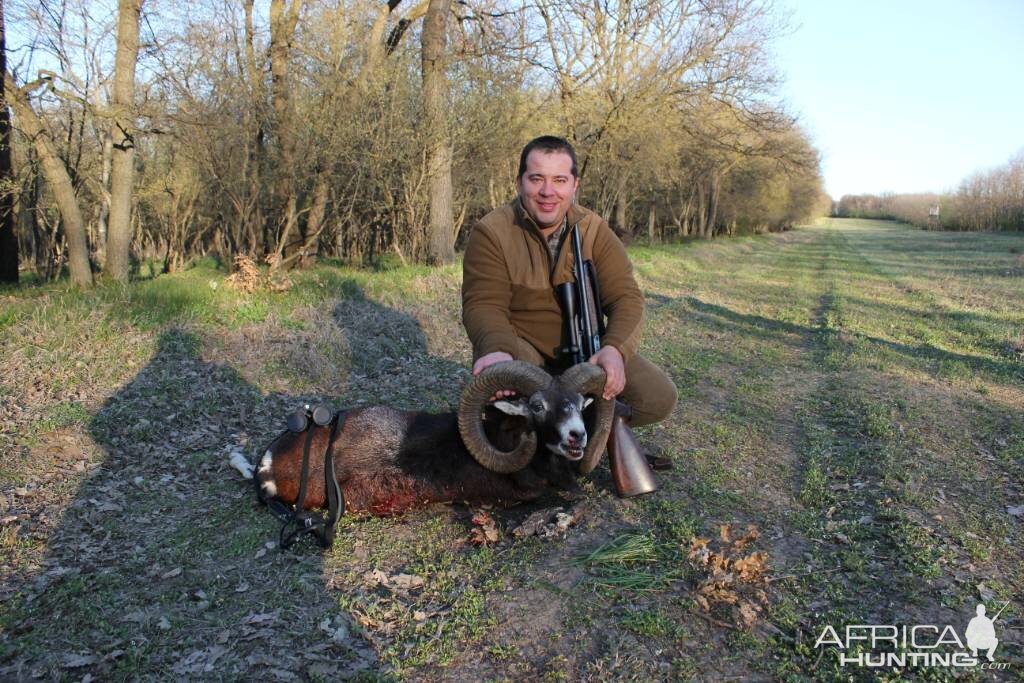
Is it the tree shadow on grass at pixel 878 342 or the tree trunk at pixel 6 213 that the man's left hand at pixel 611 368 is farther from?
the tree trunk at pixel 6 213

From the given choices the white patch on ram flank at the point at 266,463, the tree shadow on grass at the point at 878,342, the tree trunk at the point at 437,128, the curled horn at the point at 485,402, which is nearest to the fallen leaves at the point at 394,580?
the curled horn at the point at 485,402

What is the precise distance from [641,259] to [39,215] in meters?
19.0

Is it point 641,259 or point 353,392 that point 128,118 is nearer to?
point 353,392

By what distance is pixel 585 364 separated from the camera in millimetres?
4629

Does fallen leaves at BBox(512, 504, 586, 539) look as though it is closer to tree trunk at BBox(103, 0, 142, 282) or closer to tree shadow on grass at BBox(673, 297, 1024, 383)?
tree shadow on grass at BBox(673, 297, 1024, 383)

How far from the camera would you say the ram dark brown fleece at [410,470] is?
4793mm

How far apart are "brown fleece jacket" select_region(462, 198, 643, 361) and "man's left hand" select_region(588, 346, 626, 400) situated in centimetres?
29

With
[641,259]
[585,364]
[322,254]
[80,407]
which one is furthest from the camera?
[641,259]

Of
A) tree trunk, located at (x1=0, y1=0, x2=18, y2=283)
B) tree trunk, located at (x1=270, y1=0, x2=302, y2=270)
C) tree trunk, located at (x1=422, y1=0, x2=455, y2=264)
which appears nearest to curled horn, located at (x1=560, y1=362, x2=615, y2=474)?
tree trunk, located at (x1=270, y1=0, x2=302, y2=270)

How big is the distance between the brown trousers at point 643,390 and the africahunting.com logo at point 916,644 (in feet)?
7.44

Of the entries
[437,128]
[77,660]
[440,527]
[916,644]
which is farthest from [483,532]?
[437,128]

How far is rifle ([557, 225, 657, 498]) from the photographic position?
4.88 m

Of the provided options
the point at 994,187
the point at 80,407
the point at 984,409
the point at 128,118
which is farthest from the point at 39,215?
the point at 994,187

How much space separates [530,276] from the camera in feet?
17.4
